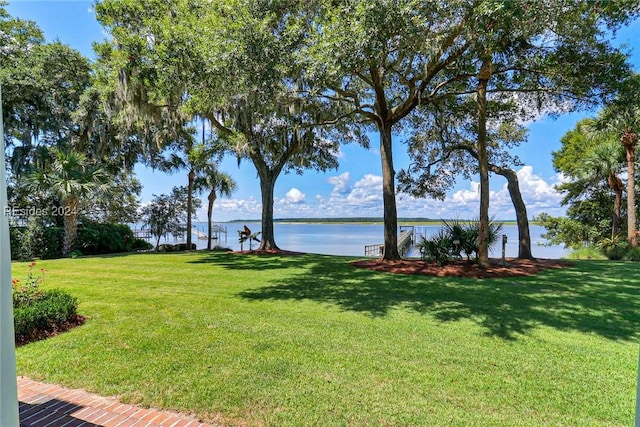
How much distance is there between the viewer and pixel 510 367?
3.10 m

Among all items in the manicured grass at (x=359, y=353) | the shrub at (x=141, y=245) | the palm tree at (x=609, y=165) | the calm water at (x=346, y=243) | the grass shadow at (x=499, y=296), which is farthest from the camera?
the calm water at (x=346, y=243)

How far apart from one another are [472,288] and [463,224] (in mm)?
3213

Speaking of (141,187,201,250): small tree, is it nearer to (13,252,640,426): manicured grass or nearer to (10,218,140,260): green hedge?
(10,218,140,260): green hedge

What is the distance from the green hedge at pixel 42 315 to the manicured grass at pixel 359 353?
31cm

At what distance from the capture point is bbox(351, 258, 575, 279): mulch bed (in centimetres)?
769

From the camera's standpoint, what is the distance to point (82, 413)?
2.32m

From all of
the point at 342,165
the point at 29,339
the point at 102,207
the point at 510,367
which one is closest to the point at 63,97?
the point at 102,207

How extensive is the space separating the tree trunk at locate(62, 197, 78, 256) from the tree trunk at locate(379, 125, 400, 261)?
1131cm

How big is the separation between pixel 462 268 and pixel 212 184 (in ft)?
42.8

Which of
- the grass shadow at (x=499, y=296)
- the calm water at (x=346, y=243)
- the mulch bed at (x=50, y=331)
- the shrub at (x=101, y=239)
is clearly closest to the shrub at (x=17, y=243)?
the shrub at (x=101, y=239)

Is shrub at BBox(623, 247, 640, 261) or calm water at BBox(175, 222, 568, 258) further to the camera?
calm water at BBox(175, 222, 568, 258)

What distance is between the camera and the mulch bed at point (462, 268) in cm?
769

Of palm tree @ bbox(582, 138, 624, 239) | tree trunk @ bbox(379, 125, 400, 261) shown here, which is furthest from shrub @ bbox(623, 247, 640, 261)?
tree trunk @ bbox(379, 125, 400, 261)

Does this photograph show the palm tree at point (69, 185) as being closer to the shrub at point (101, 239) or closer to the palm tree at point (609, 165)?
the shrub at point (101, 239)
